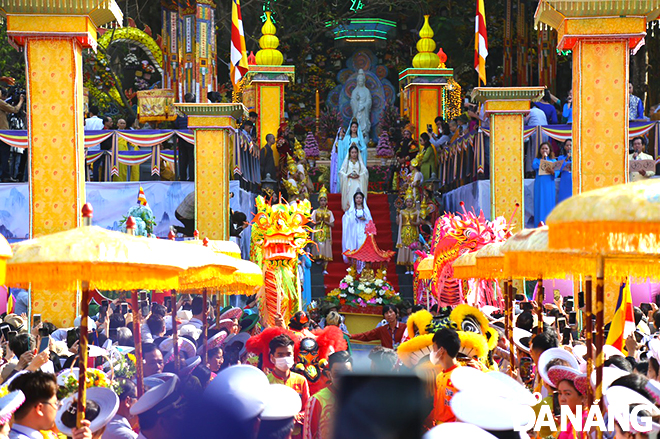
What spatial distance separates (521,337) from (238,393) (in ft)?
17.7

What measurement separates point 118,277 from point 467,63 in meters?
20.0

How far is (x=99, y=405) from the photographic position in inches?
191

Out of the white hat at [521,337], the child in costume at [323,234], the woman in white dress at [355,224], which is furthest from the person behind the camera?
the woman in white dress at [355,224]

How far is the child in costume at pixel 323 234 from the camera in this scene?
1684 centimetres

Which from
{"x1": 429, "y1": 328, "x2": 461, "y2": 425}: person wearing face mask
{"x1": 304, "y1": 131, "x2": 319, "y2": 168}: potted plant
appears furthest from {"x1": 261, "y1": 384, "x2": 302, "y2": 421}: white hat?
{"x1": 304, "y1": 131, "x2": 319, "y2": 168}: potted plant

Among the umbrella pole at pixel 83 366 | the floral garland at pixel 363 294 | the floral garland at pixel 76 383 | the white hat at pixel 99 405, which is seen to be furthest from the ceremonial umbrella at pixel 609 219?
the floral garland at pixel 363 294

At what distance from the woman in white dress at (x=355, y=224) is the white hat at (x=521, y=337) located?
360 inches

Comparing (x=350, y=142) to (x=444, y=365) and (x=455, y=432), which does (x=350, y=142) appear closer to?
(x=444, y=365)

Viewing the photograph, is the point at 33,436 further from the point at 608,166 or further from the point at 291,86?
the point at 291,86

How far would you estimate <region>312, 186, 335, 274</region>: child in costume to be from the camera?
1684cm

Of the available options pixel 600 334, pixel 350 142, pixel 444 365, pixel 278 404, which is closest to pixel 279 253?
pixel 444 365

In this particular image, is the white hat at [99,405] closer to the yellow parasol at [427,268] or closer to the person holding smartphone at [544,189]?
the yellow parasol at [427,268]

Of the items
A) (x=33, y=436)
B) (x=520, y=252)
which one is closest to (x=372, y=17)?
(x=520, y=252)
